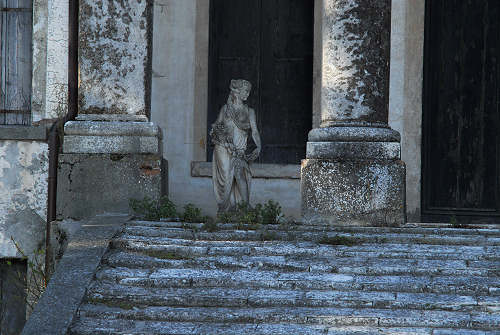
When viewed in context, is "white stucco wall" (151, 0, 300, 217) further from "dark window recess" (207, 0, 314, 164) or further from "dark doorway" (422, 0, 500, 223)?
"dark doorway" (422, 0, 500, 223)

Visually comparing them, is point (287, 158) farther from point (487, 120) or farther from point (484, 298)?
point (484, 298)

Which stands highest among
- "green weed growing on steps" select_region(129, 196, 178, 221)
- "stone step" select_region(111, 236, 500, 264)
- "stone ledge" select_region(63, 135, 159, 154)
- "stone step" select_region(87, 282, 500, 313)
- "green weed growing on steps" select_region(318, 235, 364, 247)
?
"stone ledge" select_region(63, 135, 159, 154)

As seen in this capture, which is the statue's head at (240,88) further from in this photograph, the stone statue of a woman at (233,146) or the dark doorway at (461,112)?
the dark doorway at (461,112)

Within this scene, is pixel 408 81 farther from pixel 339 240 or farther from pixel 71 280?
pixel 71 280

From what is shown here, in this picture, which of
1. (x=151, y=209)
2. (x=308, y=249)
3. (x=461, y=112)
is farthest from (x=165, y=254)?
(x=461, y=112)

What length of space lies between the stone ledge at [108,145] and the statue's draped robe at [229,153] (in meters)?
0.78

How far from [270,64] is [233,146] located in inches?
106

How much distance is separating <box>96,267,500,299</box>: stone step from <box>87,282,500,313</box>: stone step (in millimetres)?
82

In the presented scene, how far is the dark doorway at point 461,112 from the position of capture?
35.0 feet

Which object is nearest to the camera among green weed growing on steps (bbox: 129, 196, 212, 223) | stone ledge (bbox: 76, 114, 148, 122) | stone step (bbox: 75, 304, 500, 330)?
stone step (bbox: 75, 304, 500, 330)

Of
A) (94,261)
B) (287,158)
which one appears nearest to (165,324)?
(94,261)

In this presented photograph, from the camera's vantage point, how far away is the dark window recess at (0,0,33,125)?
9.82 meters

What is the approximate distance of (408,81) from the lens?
10.8 meters

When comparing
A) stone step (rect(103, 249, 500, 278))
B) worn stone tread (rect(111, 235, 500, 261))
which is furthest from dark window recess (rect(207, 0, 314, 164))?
stone step (rect(103, 249, 500, 278))
